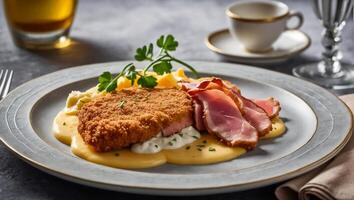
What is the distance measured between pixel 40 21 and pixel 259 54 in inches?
37.6

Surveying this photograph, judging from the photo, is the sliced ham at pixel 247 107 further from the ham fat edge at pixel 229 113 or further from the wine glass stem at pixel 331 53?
the wine glass stem at pixel 331 53

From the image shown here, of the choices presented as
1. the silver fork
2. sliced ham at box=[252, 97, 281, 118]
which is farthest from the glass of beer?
sliced ham at box=[252, 97, 281, 118]

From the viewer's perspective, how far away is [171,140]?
6.98 feet

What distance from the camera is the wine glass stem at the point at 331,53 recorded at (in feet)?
10.00

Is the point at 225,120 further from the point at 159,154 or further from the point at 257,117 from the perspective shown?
the point at 159,154

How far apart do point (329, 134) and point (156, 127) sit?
51cm

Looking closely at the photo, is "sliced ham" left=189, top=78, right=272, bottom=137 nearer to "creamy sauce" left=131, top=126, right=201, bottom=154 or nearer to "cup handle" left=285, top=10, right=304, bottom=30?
"creamy sauce" left=131, top=126, right=201, bottom=154

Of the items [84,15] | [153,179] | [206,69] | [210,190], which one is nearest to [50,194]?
[153,179]

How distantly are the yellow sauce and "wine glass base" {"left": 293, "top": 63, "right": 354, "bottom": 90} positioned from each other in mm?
940

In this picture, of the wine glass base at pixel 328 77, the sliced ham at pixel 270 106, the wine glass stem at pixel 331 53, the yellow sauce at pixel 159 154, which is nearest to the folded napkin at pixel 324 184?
the yellow sauce at pixel 159 154

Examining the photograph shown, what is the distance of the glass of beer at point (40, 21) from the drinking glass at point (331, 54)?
1036 mm

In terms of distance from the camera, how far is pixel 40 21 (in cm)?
324

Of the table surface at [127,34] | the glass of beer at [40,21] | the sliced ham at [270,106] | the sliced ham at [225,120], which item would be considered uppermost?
the sliced ham at [225,120]

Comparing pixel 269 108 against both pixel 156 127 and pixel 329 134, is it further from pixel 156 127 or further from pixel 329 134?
pixel 156 127
